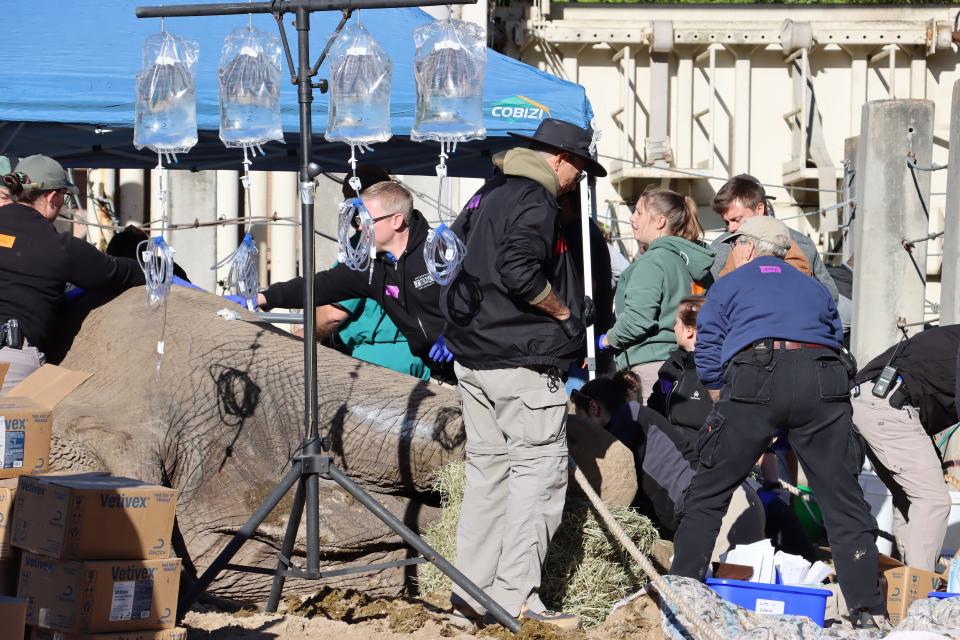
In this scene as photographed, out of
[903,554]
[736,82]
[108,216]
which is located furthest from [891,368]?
[108,216]

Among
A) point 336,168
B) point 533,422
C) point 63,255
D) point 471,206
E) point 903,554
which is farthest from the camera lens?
point 336,168

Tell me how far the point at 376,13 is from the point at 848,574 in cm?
371

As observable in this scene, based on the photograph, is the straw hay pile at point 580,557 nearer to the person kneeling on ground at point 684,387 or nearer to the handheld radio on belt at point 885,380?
the person kneeling on ground at point 684,387

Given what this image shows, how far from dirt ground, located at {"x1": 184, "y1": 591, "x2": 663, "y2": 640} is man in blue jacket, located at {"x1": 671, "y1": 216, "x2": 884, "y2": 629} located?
27 cm

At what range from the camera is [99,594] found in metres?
3.44

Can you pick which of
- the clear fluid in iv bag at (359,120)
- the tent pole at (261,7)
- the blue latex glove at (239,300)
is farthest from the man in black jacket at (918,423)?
the blue latex glove at (239,300)

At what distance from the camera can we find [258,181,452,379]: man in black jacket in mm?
5090

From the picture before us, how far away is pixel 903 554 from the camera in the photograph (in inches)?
212

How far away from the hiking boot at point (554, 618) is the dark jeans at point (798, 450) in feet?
1.64

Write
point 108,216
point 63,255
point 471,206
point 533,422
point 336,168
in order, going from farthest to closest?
point 108,216 < point 336,168 < point 63,255 < point 471,206 < point 533,422

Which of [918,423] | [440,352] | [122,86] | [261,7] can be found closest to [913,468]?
[918,423]

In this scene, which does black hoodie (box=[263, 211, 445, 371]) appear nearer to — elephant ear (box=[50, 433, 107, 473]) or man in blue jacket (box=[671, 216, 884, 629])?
elephant ear (box=[50, 433, 107, 473])

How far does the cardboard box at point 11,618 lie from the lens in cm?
288

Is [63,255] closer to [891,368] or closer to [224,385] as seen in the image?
[224,385]
